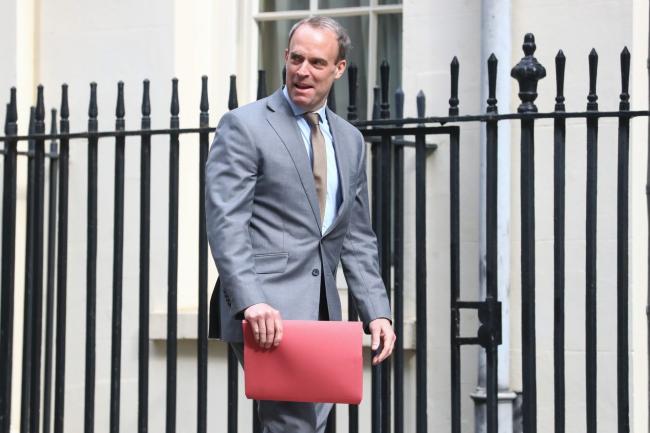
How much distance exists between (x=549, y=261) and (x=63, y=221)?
7.10 ft

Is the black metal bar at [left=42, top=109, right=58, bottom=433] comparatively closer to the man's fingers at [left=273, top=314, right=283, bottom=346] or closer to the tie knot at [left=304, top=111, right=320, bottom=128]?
the tie knot at [left=304, top=111, right=320, bottom=128]

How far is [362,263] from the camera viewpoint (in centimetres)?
461

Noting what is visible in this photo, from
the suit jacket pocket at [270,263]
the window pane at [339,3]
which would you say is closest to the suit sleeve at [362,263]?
the suit jacket pocket at [270,263]

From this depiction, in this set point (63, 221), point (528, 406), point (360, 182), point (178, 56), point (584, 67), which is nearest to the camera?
point (360, 182)

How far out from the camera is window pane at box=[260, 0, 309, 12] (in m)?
7.52

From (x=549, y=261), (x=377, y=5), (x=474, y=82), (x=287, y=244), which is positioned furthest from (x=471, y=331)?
(x=287, y=244)

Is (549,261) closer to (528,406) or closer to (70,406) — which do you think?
(528,406)

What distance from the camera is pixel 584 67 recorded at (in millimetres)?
6344

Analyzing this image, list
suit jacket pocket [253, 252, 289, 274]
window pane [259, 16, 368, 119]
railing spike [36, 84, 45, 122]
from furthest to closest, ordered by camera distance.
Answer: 1. window pane [259, 16, 368, 119]
2. railing spike [36, 84, 45, 122]
3. suit jacket pocket [253, 252, 289, 274]

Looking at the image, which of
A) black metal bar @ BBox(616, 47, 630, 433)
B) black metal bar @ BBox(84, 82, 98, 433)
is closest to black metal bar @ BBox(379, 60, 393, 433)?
black metal bar @ BBox(616, 47, 630, 433)

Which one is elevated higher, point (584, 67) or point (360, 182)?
point (584, 67)

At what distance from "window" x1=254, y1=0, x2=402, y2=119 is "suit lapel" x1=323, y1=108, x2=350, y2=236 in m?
2.61

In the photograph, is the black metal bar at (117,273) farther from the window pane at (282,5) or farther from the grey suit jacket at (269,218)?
the window pane at (282,5)

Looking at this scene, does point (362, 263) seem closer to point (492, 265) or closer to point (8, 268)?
point (492, 265)
